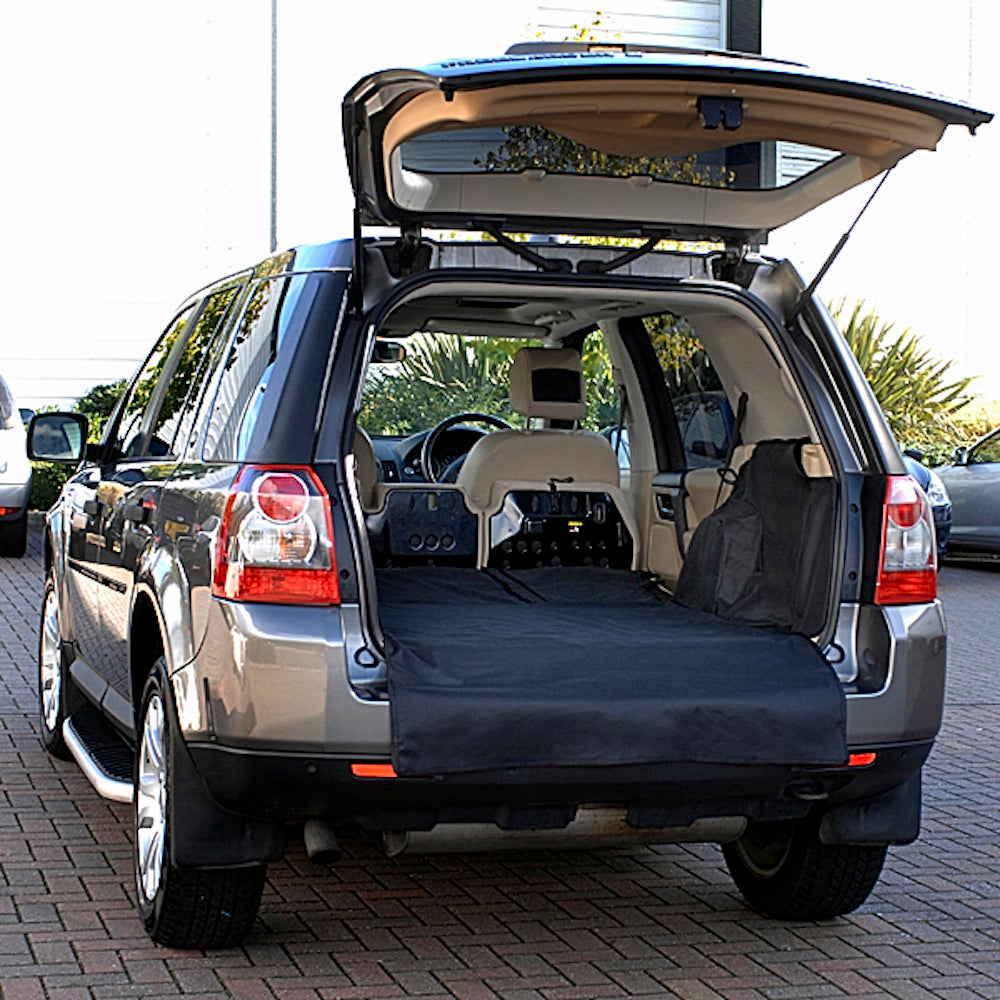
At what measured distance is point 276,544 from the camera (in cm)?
415

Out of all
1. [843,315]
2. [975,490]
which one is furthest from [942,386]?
[975,490]

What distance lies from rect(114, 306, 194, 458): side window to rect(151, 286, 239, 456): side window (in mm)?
82

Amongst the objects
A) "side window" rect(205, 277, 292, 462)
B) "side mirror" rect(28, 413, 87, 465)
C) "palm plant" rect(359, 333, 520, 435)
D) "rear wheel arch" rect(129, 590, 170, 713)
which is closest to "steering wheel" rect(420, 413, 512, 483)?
"side mirror" rect(28, 413, 87, 465)

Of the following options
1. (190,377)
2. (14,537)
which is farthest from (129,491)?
(14,537)

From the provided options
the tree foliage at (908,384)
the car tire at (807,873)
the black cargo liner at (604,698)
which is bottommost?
the car tire at (807,873)

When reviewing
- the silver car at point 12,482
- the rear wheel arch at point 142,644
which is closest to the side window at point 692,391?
the rear wheel arch at point 142,644

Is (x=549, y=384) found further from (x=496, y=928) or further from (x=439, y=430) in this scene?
(x=439, y=430)

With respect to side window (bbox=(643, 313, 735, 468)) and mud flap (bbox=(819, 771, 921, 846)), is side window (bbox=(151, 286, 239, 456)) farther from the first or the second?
mud flap (bbox=(819, 771, 921, 846))

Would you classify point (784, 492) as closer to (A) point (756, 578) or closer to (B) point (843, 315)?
(A) point (756, 578)

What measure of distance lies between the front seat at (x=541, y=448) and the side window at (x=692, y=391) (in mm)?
334

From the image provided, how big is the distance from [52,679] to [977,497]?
10830mm

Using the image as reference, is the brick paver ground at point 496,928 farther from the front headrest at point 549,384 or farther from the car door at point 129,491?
the front headrest at point 549,384

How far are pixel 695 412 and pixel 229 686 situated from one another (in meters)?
2.44

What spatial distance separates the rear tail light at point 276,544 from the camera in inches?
163
